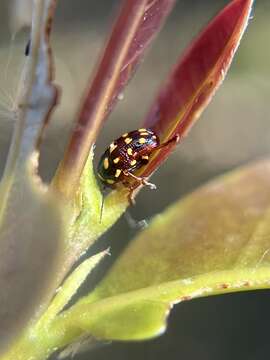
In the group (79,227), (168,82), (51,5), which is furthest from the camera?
(168,82)

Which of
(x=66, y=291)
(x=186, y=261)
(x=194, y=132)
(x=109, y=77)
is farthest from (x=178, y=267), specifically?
(x=194, y=132)

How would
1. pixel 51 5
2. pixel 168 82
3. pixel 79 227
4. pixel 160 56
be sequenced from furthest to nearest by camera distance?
pixel 160 56 < pixel 168 82 < pixel 79 227 < pixel 51 5

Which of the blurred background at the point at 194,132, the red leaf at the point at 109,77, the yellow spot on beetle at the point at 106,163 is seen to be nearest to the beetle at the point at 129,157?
the yellow spot on beetle at the point at 106,163

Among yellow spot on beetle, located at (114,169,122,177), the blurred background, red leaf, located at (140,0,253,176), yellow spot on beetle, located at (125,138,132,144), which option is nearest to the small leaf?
red leaf, located at (140,0,253,176)

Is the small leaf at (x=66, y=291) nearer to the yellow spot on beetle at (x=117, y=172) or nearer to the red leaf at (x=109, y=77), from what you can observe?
the red leaf at (x=109, y=77)

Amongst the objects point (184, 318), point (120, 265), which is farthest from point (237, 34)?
point (184, 318)

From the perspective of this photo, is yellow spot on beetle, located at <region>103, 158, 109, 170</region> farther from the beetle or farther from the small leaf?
the small leaf

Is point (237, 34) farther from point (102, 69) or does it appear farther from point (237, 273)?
point (237, 273)
